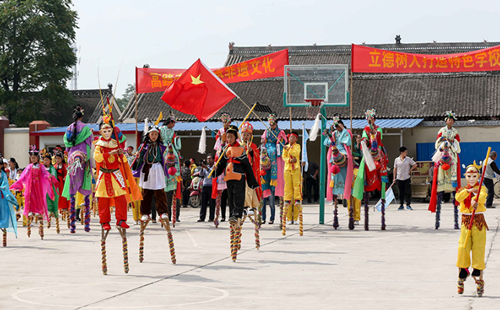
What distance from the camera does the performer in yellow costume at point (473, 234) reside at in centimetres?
706

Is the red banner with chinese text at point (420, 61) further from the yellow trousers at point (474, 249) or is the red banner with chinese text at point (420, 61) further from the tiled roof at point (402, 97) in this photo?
the tiled roof at point (402, 97)

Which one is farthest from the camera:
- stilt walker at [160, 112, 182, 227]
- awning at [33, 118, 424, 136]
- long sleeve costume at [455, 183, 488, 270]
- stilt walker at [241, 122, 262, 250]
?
awning at [33, 118, 424, 136]

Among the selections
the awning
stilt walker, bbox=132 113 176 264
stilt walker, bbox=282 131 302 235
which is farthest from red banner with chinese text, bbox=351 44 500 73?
the awning

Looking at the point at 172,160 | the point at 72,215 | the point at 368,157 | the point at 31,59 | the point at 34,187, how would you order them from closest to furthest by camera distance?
the point at 34,187, the point at 368,157, the point at 72,215, the point at 172,160, the point at 31,59

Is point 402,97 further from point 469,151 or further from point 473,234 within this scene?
point 473,234

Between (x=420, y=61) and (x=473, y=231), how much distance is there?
948cm

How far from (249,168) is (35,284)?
3451 millimetres

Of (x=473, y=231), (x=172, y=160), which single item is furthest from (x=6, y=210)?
(x=473, y=231)

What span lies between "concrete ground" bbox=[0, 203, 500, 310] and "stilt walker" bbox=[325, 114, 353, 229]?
843 mm

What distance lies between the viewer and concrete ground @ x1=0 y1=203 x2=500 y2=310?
6.77m

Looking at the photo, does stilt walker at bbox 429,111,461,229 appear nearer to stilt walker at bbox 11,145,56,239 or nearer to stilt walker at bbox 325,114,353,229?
stilt walker at bbox 325,114,353,229

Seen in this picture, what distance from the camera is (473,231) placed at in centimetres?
733

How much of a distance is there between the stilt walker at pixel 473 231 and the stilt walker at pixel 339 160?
18.8ft

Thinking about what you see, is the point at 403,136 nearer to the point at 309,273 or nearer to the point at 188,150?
the point at 188,150
